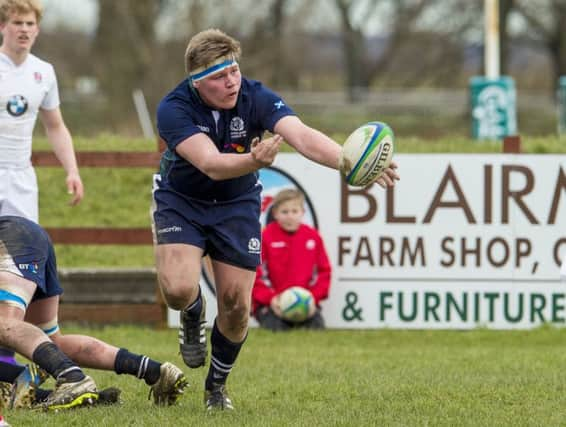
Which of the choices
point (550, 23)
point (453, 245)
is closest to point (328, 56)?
point (550, 23)

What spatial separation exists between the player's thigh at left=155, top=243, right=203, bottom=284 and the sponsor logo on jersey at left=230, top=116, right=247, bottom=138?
0.62m

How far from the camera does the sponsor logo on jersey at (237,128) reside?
21.1ft

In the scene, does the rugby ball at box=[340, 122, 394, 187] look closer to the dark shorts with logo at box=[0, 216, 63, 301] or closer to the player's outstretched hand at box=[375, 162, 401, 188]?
the player's outstretched hand at box=[375, 162, 401, 188]

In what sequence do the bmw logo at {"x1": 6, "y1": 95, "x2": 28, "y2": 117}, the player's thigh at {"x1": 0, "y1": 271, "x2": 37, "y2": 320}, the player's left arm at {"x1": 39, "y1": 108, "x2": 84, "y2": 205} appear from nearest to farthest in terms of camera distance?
1. the player's thigh at {"x1": 0, "y1": 271, "x2": 37, "y2": 320}
2. the bmw logo at {"x1": 6, "y1": 95, "x2": 28, "y2": 117}
3. the player's left arm at {"x1": 39, "y1": 108, "x2": 84, "y2": 205}

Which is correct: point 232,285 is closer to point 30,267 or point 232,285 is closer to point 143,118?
point 30,267

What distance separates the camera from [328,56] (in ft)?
190

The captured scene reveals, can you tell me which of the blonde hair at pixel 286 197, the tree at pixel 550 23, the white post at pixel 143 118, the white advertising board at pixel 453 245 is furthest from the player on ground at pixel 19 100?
the tree at pixel 550 23

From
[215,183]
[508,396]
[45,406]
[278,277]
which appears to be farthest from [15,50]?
[278,277]

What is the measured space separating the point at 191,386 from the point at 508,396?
198cm

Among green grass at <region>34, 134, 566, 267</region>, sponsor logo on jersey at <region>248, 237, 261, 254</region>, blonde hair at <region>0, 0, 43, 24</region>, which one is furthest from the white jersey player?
green grass at <region>34, 134, 566, 267</region>

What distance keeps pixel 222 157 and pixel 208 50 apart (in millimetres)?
639

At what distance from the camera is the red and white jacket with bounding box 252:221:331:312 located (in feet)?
35.4

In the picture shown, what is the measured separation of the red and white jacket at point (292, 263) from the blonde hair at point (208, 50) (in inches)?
Result: 178

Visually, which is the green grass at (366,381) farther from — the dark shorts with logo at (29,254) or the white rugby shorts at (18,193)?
the white rugby shorts at (18,193)
